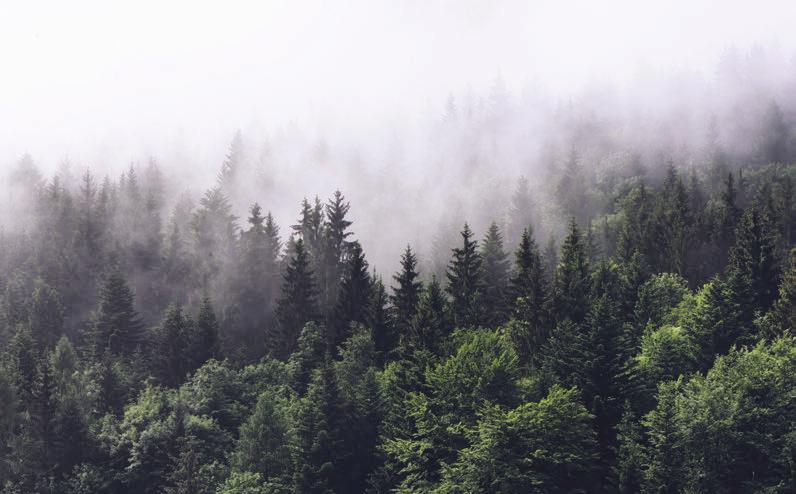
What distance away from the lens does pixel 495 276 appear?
113500 mm

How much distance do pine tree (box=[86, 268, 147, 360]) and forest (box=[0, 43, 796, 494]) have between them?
34cm

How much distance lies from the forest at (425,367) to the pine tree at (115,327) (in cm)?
34

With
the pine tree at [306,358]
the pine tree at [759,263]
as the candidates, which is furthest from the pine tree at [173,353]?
the pine tree at [759,263]

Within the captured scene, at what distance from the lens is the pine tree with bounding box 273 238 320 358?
108 metres

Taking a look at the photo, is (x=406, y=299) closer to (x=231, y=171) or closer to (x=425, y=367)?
(x=425, y=367)

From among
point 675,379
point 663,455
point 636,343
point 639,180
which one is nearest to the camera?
point 663,455

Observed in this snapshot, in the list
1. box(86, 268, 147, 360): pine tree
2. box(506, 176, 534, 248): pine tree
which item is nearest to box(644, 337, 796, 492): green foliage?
box(86, 268, 147, 360): pine tree

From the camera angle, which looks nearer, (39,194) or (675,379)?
(675,379)

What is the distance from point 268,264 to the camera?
137m

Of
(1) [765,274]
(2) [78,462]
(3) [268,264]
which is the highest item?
(3) [268,264]

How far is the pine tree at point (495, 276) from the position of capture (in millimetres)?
100062

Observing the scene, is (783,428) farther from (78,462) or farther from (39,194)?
(39,194)

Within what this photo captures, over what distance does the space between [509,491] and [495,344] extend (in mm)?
14793

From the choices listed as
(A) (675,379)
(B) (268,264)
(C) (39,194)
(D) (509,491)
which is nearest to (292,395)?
(D) (509,491)
